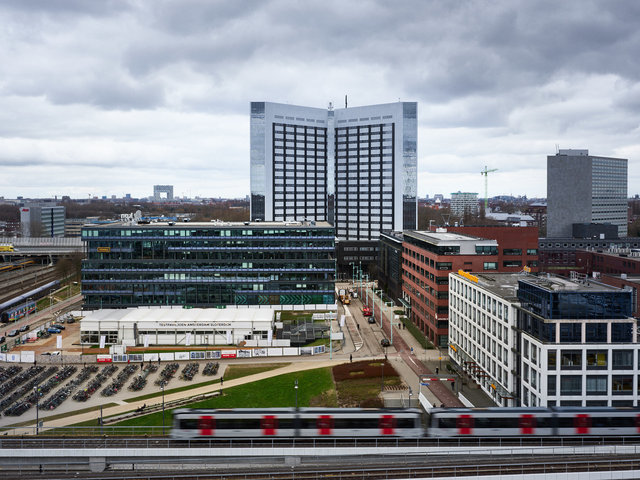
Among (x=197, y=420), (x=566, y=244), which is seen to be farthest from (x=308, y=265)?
(x=566, y=244)

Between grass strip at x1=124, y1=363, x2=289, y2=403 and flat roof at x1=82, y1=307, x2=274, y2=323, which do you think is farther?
flat roof at x1=82, y1=307, x2=274, y2=323

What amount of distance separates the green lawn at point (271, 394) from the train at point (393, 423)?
14.8 metres

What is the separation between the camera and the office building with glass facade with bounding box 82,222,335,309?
377 feet

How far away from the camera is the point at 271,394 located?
70438mm

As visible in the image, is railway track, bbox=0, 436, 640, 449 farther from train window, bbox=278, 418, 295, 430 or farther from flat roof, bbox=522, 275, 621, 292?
flat roof, bbox=522, 275, 621, 292

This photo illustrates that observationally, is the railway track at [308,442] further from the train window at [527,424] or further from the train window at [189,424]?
the train window at [189,424]

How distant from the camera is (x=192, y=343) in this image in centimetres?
9544

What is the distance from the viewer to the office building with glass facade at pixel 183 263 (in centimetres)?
11481

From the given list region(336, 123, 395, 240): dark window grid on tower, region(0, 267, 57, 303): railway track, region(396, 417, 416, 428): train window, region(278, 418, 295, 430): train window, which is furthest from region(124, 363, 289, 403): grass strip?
region(336, 123, 395, 240): dark window grid on tower

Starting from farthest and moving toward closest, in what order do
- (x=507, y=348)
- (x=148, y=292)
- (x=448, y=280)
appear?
(x=148, y=292) → (x=448, y=280) → (x=507, y=348)

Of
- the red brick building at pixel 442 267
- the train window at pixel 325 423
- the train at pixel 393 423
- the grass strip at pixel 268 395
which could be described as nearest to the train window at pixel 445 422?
the train at pixel 393 423

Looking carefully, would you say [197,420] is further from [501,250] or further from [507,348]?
[501,250]

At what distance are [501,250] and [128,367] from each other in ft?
225

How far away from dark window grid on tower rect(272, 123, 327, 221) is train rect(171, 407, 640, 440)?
141004 mm
